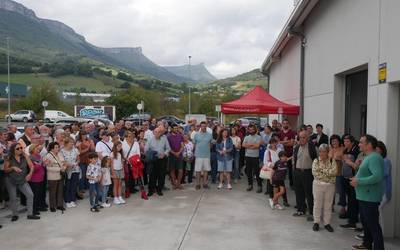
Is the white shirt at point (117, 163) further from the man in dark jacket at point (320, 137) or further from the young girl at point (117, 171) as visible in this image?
the man in dark jacket at point (320, 137)

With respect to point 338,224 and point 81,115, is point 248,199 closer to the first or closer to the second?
point 338,224

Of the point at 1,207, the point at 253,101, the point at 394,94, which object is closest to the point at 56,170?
the point at 1,207

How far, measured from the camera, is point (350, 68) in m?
9.35

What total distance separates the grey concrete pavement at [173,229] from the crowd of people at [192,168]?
406 millimetres

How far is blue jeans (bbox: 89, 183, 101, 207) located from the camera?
9.35 meters

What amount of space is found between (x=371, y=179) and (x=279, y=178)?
11.9ft

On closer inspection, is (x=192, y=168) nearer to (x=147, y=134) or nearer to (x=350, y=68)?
(x=147, y=134)

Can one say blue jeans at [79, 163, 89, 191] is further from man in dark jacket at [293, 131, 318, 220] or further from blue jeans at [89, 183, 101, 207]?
man in dark jacket at [293, 131, 318, 220]

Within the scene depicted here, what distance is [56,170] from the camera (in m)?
9.13

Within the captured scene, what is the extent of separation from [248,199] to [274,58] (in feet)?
45.6

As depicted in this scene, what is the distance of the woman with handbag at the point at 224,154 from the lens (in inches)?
475

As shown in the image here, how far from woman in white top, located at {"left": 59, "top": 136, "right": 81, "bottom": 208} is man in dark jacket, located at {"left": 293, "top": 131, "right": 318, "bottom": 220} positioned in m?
5.07

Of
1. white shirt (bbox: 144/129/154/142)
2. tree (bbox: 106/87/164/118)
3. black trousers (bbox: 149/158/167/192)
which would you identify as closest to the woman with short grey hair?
black trousers (bbox: 149/158/167/192)

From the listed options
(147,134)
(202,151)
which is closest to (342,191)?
(202,151)
